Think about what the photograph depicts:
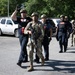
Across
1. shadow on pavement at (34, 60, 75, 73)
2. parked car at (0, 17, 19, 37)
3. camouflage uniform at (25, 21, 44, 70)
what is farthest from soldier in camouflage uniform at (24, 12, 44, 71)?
parked car at (0, 17, 19, 37)

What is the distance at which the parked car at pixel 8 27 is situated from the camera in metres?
24.0

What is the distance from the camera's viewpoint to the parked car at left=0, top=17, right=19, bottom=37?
943 inches

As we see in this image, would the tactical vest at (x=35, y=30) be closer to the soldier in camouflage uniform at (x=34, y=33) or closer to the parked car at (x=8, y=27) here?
the soldier in camouflage uniform at (x=34, y=33)

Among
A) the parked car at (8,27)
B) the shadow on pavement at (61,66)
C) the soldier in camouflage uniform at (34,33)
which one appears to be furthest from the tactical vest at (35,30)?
the parked car at (8,27)

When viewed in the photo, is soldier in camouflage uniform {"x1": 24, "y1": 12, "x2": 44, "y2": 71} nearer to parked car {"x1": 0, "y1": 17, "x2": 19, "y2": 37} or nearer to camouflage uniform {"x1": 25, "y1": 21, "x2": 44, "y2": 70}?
camouflage uniform {"x1": 25, "y1": 21, "x2": 44, "y2": 70}

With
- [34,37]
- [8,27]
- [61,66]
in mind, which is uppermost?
[34,37]

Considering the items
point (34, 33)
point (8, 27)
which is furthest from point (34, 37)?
point (8, 27)

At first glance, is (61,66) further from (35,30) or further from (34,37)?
(35,30)

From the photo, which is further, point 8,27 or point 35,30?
point 8,27

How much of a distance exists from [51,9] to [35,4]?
3.53 metres

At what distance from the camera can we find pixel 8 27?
24453 millimetres

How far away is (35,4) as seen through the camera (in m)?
46.7

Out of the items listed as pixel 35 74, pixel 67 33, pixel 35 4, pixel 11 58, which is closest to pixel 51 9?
pixel 35 4

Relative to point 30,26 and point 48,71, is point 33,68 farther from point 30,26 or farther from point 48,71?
point 30,26
